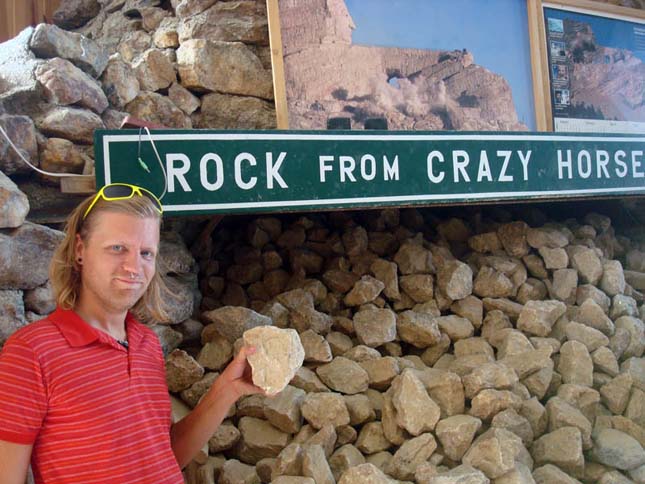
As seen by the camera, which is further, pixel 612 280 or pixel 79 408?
pixel 612 280

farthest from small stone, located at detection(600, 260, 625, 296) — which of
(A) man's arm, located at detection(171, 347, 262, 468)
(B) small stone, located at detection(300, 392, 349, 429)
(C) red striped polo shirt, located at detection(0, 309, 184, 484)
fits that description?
(C) red striped polo shirt, located at detection(0, 309, 184, 484)

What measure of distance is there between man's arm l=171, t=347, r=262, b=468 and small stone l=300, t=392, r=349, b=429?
0.45 meters

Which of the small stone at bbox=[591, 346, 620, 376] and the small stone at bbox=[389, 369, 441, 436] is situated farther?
the small stone at bbox=[591, 346, 620, 376]

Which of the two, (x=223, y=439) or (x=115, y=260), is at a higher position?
(x=115, y=260)

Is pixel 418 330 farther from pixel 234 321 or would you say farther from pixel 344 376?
pixel 234 321

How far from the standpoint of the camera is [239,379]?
1.26 m

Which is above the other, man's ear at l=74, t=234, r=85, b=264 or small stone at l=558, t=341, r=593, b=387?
man's ear at l=74, t=234, r=85, b=264

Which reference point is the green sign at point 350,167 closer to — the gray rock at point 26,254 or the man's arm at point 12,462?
the gray rock at point 26,254

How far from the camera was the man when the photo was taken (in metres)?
0.99

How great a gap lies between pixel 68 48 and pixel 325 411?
1.49 metres

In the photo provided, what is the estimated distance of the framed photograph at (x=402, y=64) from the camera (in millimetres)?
2344

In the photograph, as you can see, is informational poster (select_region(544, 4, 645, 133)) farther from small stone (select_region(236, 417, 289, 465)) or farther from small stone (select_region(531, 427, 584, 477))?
small stone (select_region(236, 417, 289, 465))

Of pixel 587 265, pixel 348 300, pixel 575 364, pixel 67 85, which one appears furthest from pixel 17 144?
pixel 587 265

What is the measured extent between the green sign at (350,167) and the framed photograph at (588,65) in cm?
57
